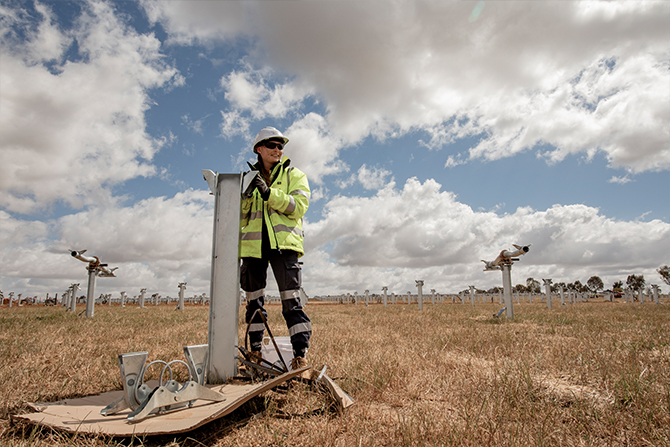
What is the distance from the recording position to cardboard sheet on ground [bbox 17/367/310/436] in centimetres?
196

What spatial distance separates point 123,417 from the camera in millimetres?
2252

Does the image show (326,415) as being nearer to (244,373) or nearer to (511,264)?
(244,373)

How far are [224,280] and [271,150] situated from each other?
1455mm

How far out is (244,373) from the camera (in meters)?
3.30

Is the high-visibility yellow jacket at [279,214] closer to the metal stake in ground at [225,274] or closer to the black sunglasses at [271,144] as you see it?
the black sunglasses at [271,144]

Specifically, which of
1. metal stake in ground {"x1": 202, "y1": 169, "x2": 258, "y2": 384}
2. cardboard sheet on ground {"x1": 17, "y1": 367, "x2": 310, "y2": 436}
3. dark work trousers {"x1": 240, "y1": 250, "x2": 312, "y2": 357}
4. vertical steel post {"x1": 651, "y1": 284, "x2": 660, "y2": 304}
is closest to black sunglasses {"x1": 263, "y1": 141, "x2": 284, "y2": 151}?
metal stake in ground {"x1": 202, "y1": 169, "x2": 258, "y2": 384}

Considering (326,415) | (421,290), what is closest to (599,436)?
(326,415)

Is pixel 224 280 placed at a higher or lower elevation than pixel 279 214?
lower

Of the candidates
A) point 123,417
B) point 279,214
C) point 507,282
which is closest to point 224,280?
point 279,214

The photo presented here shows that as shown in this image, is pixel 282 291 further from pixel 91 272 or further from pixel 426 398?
pixel 91 272

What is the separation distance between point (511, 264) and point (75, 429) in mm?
11208

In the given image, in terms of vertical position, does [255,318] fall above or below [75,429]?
above

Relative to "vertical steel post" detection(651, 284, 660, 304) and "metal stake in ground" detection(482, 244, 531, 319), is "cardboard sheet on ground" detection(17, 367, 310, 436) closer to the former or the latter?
"metal stake in ground" detection(482, 244, 531, 319)

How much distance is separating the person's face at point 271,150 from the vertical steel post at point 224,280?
56cm
